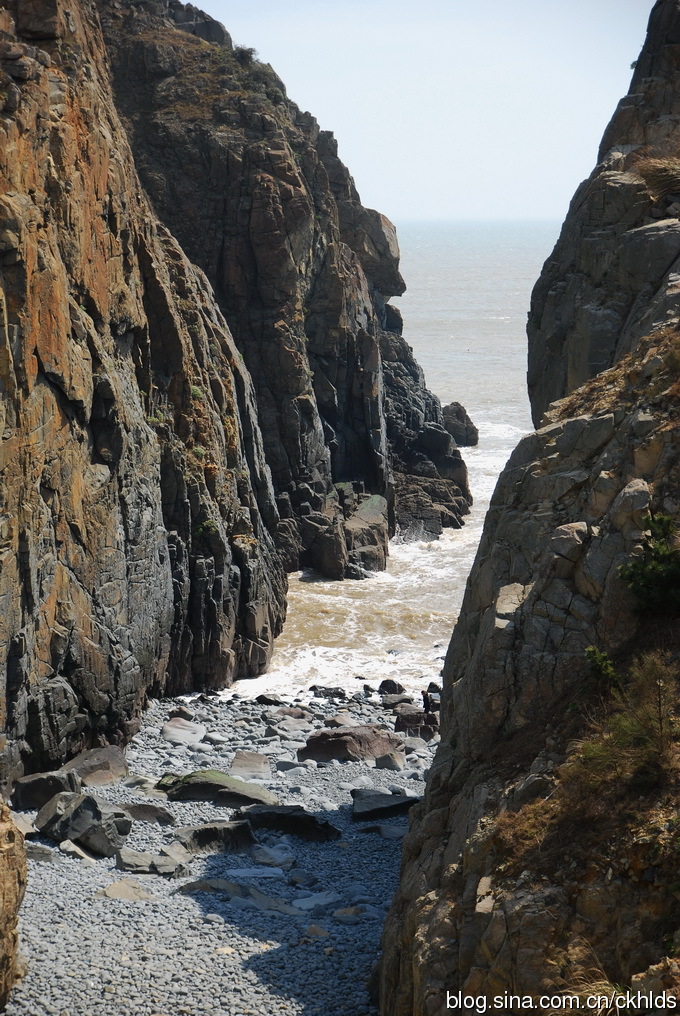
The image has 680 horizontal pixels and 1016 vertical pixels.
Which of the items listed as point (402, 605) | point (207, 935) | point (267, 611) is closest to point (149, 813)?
point (207, 935)

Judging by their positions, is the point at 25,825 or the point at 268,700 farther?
the point at 268,700

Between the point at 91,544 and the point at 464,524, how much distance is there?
29989 millimetres

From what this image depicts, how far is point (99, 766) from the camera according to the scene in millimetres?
21906

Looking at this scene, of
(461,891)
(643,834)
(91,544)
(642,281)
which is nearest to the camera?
(643,834)

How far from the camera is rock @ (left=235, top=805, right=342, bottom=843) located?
1952 centimetres

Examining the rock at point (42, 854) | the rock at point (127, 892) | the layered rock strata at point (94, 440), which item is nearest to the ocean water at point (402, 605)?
the layered rock strata at point (94, 440)

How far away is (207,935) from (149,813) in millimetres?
5277

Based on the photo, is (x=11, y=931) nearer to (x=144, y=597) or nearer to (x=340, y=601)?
(x=144, y=597)

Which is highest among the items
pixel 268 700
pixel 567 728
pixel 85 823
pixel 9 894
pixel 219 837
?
pixel 567 728

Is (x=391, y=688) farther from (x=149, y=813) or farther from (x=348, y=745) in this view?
(x=149, y=813)

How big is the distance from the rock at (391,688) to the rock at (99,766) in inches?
394

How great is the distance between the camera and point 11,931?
12.8m

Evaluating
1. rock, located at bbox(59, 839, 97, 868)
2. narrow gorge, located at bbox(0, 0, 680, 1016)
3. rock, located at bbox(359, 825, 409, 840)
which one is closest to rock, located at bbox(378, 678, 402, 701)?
narrow gorge, located at bbox(0, 0, 680, 1016)

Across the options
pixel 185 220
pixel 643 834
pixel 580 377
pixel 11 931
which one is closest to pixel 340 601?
pixel 185 220
